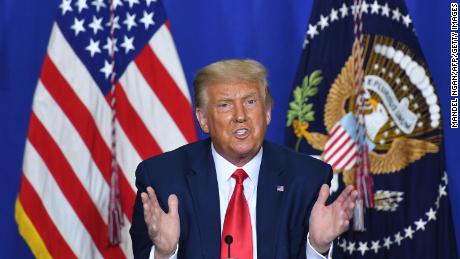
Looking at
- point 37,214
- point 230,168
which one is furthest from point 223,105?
point 37,214

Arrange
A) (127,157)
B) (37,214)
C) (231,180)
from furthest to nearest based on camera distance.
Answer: (127,157) < (37,214) < (231,180)

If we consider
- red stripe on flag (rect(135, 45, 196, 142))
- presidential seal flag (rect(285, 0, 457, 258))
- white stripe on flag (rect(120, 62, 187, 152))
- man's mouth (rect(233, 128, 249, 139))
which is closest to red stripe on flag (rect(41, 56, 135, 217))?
white stripe on flag (rect(120, 62, 187, 152))

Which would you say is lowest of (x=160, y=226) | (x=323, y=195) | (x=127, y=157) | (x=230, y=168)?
(x=160, y=226)

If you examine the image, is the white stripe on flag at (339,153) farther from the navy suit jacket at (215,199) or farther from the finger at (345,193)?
the finger at (345,193)

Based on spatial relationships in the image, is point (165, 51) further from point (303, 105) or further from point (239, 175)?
point (239, 175)

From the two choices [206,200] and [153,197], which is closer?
[153,197]

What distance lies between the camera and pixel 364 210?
12.2 feet

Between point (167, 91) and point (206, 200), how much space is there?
4.63 ft

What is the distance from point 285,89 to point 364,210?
0.82 metres

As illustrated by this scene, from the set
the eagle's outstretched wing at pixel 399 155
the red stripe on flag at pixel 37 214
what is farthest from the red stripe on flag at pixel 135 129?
the eagle's outstretched wing at pixel 399 155

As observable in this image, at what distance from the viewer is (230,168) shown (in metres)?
2.54

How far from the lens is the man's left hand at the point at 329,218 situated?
2230mm

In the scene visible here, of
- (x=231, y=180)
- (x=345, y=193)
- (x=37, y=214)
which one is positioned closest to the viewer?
(x=345, y=193)

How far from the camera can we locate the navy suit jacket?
2.39 metres
